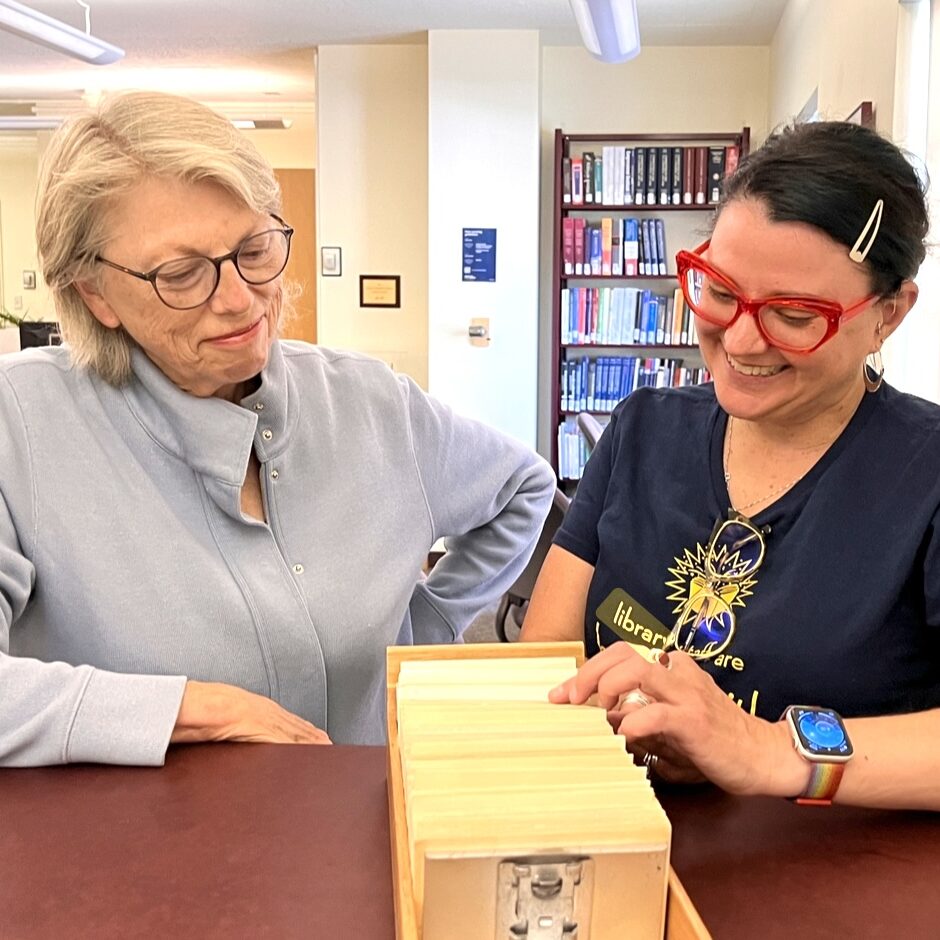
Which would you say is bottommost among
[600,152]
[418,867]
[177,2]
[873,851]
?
[873,851]

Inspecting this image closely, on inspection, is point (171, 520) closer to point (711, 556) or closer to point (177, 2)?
point (711, 556)

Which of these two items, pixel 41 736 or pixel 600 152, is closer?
pixel 41 736

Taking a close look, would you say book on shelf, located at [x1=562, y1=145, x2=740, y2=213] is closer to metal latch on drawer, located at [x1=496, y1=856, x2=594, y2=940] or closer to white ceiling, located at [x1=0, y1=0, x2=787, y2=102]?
white ceiling, located at [x1=0, y1=0, x2=787, y2=102]

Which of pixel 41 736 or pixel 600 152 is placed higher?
pixel 600 152

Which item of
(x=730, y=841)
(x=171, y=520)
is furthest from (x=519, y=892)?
(x=171, y=520)

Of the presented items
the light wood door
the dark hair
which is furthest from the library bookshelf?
the dark hair

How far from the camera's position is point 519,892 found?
0.62 meters

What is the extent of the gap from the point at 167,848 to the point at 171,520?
1.83ft

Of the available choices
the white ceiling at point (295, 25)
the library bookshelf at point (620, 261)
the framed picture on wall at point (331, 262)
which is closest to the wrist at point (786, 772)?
the white ceiling at point (295, 25)

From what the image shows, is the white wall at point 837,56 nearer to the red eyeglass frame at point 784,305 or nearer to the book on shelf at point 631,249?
the book on shelf at point 631,249

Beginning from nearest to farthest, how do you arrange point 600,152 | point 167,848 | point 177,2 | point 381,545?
point 167,848, point 381,545, point 177,2, point 600,152

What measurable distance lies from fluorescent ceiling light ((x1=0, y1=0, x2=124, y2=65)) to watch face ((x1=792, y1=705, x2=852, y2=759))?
4.25 meters

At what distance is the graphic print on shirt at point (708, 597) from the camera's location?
3.89ft

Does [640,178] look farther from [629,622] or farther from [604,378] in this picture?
[629,622]
